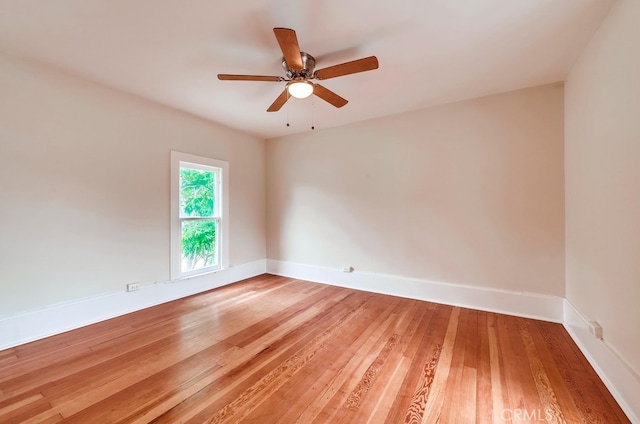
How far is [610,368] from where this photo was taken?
175 cm

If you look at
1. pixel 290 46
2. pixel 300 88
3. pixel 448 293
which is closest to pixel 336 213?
pixel 448 293

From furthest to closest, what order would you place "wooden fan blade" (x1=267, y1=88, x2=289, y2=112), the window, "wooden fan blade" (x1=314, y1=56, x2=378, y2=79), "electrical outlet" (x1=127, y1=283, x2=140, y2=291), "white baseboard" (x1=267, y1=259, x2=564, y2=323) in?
the window
"electrical outlet" (x1=127, y1=283, x2=140, y2=291)
"white baseboard" (x1=267, y1=259, x2=564, y2=323)
"wooden fan blade" (x1=267, y1=88, x2=289, y2=112)
"wooden fan blade" (x1=314, y1=56, x2=378, y2=79)

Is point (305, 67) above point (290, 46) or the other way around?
above

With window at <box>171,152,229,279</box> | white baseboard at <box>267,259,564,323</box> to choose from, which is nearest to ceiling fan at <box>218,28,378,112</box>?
window at <box>171,152,229,279</box>

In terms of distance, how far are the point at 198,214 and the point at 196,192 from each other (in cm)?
33

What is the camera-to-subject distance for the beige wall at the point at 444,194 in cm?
287

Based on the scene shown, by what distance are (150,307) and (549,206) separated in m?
4.85

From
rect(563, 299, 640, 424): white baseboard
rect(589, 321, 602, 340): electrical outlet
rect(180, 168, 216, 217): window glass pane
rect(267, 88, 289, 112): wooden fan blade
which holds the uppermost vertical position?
rect(267, 88, 289, 112): wooden fan blade

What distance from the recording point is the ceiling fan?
180 cm

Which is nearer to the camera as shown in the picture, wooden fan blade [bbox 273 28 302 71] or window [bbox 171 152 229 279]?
wooden fan blade [bbox 273 28 302 71]

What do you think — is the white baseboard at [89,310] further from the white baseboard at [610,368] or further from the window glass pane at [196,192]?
the white baseboard at [610,368]

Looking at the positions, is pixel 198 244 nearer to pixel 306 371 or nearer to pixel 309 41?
pixel 306 371

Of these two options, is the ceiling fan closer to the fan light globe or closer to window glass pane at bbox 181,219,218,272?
the fan light globe

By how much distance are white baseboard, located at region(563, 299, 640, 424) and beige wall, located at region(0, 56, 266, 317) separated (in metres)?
4.36
